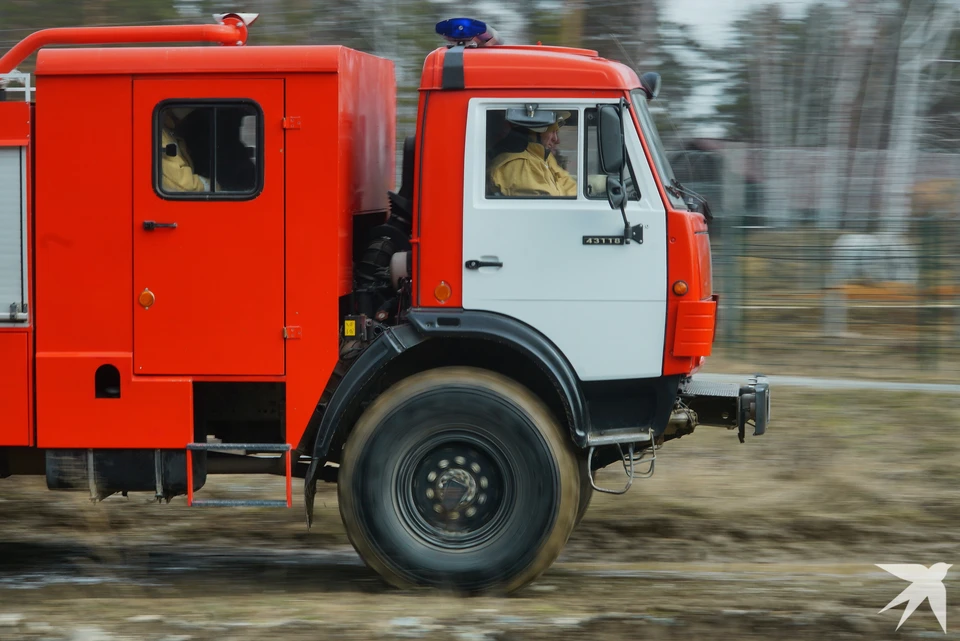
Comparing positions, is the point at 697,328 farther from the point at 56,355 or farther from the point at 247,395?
the point at 56,355

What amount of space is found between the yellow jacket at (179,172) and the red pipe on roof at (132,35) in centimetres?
58

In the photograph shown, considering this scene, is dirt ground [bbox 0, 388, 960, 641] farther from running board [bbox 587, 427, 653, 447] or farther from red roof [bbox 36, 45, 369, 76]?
red roof [bbox 36, 45, 369, 76]

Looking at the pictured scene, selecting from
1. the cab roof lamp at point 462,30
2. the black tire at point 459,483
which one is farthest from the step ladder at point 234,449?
the cab roof lamp at point 462,30

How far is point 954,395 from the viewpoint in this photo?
10492 millimetres

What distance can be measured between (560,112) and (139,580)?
3.51 m

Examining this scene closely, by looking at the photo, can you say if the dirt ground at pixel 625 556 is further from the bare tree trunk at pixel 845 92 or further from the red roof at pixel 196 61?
the bare tree trunk at pixel 845 92

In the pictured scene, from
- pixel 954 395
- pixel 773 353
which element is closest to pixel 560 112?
pixel 954 395

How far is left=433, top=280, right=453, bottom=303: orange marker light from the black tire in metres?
0.38

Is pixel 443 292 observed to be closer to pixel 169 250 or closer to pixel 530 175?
pixel 530 175

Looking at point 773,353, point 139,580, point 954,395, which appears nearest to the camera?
point 139,580

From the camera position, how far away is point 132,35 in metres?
6.07

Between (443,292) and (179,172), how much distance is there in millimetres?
1475

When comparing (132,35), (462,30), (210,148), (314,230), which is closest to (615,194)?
(462,30)

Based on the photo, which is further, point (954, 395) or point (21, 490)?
point (954, 395)
